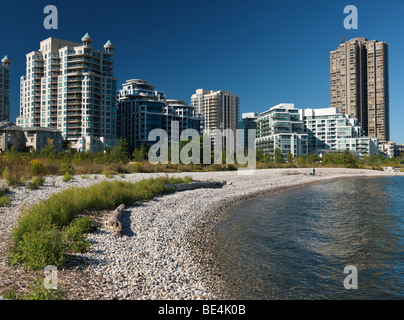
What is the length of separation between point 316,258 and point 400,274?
2.66 metres

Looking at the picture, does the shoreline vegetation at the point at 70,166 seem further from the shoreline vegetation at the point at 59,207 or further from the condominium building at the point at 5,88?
the condominium building at the point at 5,88

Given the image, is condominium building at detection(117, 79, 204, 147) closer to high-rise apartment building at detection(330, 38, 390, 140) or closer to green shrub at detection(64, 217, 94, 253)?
green shrub at detection(64, 217, 94, 253)

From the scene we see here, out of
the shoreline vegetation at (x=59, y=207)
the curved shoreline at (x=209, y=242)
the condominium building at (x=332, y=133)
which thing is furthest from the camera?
the condominium building at (x=332, y=133)

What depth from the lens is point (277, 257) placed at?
1045cm

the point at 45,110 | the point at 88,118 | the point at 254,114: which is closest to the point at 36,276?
the point at 88,118

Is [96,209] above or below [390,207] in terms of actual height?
above

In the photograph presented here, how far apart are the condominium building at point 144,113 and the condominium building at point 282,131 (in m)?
34.0

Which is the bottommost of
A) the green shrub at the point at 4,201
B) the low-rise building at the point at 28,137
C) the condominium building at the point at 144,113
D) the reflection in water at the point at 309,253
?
the reflection in water at the point at 309,253

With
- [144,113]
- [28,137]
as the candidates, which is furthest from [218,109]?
[28,137]

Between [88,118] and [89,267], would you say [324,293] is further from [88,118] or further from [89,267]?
[88,118]

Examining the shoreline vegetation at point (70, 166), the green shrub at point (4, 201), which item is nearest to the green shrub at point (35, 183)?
the shoreline vegetation at point (70, 166)

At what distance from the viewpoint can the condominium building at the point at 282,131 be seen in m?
122

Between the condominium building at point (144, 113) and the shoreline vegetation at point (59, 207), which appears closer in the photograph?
→ the shoreline vegetation at point (59, 207)

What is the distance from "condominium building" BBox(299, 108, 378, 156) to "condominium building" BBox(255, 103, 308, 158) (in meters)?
7.25
